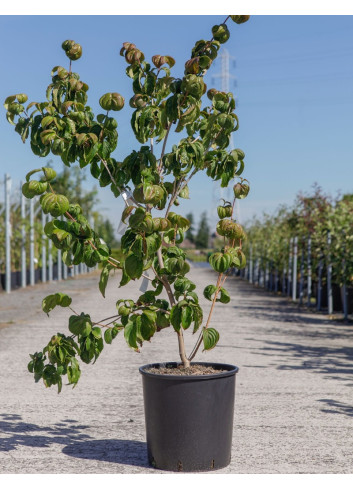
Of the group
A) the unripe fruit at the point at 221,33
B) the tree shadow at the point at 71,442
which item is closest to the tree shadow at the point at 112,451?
the tree shadow at the point at 71,442

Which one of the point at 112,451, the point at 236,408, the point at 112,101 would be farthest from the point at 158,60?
the point at 236,408

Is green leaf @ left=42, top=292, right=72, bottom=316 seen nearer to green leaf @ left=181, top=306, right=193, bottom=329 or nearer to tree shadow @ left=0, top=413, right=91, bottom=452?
green leaf @ left=181, top=306, right=193, bottom=329

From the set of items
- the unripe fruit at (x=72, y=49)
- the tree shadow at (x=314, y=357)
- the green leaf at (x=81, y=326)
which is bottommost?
the tree shadow at (x=314, y=357)

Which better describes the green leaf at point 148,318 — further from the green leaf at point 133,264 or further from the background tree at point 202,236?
the background tree at point 202,236

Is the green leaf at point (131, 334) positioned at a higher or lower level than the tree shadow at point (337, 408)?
higher

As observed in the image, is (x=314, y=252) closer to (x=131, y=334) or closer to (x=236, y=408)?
(x=236, y=408)

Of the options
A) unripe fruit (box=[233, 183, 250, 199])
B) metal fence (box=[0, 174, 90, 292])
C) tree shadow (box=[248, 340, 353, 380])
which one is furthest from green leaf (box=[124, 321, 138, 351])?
metal fence (box=[0, 174, 90, 292])

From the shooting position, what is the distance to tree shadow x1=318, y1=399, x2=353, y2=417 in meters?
5.79

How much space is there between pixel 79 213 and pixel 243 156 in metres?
1.05

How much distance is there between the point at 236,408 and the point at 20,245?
69.5 feet

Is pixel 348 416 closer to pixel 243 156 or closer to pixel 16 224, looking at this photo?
pixel 243 156

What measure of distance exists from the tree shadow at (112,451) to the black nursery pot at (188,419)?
226mm

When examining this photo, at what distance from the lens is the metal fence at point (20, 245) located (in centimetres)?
2281

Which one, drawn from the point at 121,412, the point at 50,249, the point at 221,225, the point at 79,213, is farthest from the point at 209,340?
the point at 50,249
